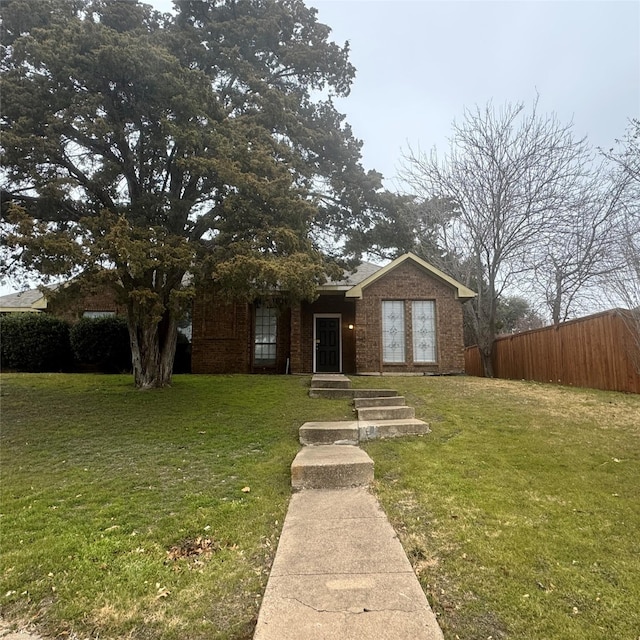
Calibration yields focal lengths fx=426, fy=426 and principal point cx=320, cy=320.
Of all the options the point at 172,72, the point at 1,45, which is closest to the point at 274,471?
the point at 172,72

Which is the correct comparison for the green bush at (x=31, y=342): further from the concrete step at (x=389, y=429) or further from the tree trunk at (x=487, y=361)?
the tree trunk at (x=487, y=361)

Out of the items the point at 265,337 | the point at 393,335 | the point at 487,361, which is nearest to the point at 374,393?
the point at 393,335

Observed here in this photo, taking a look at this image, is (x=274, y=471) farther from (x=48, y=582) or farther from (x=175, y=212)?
(x=175, y=212)

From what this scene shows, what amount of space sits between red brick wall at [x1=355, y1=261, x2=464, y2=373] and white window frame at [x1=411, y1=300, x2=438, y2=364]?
103 millimetres

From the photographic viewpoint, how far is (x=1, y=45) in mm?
7652

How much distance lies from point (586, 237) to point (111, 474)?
15618 millimetres

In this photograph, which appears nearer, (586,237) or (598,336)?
(598,336)

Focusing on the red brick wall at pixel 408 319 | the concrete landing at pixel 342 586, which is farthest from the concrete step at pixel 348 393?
the concrete landing at pixel 342 586

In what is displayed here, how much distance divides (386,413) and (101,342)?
38.0ft

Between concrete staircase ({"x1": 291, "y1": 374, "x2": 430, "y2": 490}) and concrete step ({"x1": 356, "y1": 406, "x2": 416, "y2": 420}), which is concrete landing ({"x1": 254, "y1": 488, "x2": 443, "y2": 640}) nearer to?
concrete staircase ({"x1": 291, "y1": 374, "x2": 430, "y2": 490})

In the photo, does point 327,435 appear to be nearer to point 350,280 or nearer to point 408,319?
point 408,319

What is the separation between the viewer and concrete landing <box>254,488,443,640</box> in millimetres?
2008

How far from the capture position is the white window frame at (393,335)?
13.8m

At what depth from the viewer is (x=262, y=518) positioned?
354 cm
